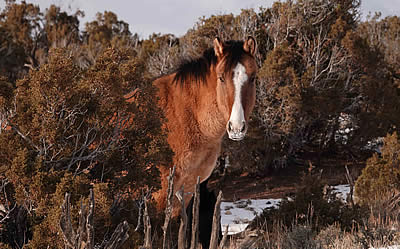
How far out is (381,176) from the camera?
7359 mm

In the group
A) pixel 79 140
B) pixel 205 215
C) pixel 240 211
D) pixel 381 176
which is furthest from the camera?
pixel 240 211

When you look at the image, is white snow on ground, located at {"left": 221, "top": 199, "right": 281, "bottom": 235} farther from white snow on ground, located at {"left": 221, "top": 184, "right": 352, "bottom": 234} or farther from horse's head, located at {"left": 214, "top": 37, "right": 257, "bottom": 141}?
horse's head, located at {"left": 214, "top": 37, "right": 257, "bottom": 141}

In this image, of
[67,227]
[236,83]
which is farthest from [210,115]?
[67,227]

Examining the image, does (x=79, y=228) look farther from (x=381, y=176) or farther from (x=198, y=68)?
(x=381, y=176)

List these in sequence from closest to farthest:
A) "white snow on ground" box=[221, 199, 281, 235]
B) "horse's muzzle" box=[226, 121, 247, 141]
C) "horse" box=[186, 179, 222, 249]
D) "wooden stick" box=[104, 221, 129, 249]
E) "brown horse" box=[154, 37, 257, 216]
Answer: "wooden stick" box=[104, 221, 129, 249] < "horse's muzzle" box=[226, 121, 247, 141] < "brown horse" box=[154, 37, 257, 216] < "horse" box=[186, 179, 222, 249] < "white snow on ground" box=[221, 199, 281, 235]

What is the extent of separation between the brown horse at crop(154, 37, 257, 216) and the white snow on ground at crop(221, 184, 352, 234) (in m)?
3.29

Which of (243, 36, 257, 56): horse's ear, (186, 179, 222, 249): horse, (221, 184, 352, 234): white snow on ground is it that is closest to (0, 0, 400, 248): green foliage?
(186, 179, 222, 249): horse

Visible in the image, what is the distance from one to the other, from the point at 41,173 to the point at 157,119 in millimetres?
1004

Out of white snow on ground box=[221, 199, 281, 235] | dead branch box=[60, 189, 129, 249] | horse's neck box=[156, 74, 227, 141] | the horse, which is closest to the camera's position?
dead branch box=[60, 189, 129, 249]

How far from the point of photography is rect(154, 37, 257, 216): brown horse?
12.6ft

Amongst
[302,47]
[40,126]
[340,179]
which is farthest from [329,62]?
[40,126]

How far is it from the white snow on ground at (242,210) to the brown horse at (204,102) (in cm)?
329

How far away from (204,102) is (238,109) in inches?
32.2

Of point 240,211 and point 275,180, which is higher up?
point 275,180
